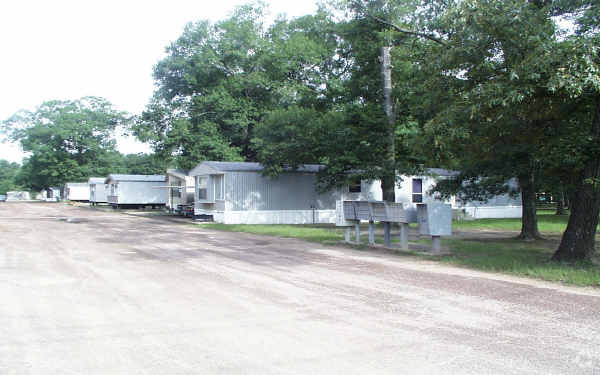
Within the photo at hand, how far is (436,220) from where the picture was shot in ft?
36.6

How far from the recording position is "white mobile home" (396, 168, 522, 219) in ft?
92.6

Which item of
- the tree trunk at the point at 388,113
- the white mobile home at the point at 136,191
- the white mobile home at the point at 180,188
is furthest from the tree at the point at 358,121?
the white mobile home at the point at 136,191

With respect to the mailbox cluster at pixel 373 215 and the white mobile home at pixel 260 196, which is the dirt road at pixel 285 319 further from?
the white mobile home at pixel 260 196

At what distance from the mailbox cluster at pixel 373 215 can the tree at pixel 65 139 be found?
55372 mm

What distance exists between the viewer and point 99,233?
17266mm

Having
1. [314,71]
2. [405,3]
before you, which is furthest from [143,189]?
[405,3]

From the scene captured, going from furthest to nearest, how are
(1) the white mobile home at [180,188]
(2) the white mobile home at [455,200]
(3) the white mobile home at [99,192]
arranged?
(3) the white mobile home at [99,192]
(1) the white mobile home at [180,188]
(2) the white mobile home at [455,200]

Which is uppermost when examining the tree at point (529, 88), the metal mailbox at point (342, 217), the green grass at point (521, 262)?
the tree at point (529, 88)

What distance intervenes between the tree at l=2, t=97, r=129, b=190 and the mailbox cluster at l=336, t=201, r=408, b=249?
182ft

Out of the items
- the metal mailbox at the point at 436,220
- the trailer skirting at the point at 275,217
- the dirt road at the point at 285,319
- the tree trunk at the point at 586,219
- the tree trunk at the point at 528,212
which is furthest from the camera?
the trailer skirting at the point at 275,217

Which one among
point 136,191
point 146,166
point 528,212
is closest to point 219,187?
point 528,212

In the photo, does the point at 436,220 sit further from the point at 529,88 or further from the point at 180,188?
the point at 180,188

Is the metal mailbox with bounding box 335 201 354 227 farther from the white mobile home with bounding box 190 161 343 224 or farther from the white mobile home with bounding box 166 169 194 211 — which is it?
the white mobile home with bounding box 166 169 194 211

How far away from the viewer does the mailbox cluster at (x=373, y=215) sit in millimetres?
11892
